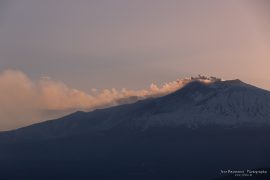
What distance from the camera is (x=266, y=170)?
619ft

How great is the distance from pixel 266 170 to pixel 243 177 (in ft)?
16.4

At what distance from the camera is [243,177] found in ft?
614

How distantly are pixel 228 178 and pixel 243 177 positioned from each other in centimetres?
613

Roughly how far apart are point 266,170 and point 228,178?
8.32 metres

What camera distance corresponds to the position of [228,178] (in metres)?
193
